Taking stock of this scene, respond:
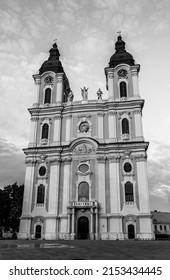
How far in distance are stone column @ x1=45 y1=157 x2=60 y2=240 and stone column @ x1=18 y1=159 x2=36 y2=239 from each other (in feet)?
8.63

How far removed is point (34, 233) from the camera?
3391 centimetres

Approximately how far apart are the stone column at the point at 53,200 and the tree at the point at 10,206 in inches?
423

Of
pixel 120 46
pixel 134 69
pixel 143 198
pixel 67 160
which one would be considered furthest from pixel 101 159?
pixel 120 46

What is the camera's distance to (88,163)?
36.4m

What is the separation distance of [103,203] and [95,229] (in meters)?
3.40

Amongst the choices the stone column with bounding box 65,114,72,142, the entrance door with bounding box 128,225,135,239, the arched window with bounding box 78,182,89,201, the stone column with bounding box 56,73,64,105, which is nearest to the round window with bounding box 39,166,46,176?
the stone column with bounding box 65,114,72,142

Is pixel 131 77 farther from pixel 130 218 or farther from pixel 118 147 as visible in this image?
pixel 130 218

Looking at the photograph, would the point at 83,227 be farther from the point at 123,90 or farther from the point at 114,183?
the point at 123,90

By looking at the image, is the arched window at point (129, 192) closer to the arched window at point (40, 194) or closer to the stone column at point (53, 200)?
the stone column at point (53, 200)

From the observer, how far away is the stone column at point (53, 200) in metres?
33.2

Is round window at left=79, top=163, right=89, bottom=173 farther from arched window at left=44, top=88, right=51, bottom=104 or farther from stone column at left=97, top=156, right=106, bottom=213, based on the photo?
arched window at left=44, top=88, right=51, bottom=104

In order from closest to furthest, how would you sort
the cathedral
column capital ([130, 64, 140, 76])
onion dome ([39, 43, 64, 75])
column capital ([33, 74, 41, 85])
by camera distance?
1. the cathedral
2. column capital ([130, 64, 140, 76])
3. column capital ([33, 74, 41, 85])
4. onion dome ([39, 43, 64, 75])

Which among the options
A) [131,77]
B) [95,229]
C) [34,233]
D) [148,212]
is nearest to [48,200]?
[34,233]

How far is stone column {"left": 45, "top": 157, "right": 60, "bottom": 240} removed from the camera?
33.2m
